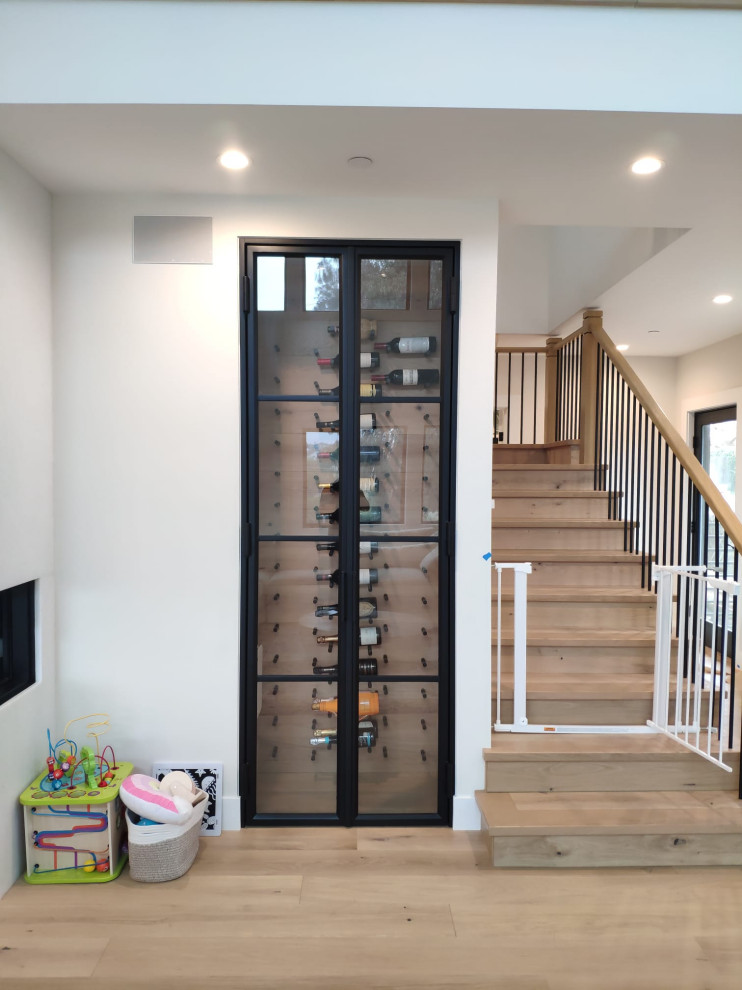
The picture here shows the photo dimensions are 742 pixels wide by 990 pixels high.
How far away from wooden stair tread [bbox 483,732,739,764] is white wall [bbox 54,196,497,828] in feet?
0.45

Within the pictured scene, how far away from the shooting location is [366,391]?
9.19 ft

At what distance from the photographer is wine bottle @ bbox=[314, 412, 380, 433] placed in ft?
9.19

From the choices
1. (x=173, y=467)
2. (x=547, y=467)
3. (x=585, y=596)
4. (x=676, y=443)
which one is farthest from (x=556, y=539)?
(x=173, y=467)

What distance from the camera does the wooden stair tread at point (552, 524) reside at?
12.8 ft

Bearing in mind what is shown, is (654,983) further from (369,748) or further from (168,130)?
(168,130)

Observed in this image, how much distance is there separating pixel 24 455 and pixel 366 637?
157 cm

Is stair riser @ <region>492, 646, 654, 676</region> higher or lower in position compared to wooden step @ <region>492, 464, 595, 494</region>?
lower

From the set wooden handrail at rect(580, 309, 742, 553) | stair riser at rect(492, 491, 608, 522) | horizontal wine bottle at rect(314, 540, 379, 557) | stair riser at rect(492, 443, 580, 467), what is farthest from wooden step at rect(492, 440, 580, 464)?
horizontal wine bottle at rect(314, 540, 379, 557)

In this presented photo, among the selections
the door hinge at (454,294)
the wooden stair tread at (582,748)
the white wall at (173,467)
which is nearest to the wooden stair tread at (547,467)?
the white wall at (173,467)

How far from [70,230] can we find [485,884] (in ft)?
10.0

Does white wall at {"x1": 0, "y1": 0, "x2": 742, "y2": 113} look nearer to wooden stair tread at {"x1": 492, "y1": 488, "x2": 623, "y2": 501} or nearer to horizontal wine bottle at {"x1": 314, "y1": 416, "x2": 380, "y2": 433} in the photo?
horizontal wine bottle at {"x1": 314, "y1": 416, "x2": 380, "y2": 433}

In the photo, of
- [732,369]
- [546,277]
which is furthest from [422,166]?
[732,369]


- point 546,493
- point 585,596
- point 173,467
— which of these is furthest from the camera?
point 546,493

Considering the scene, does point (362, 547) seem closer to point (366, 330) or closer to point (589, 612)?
point (366, 330)
